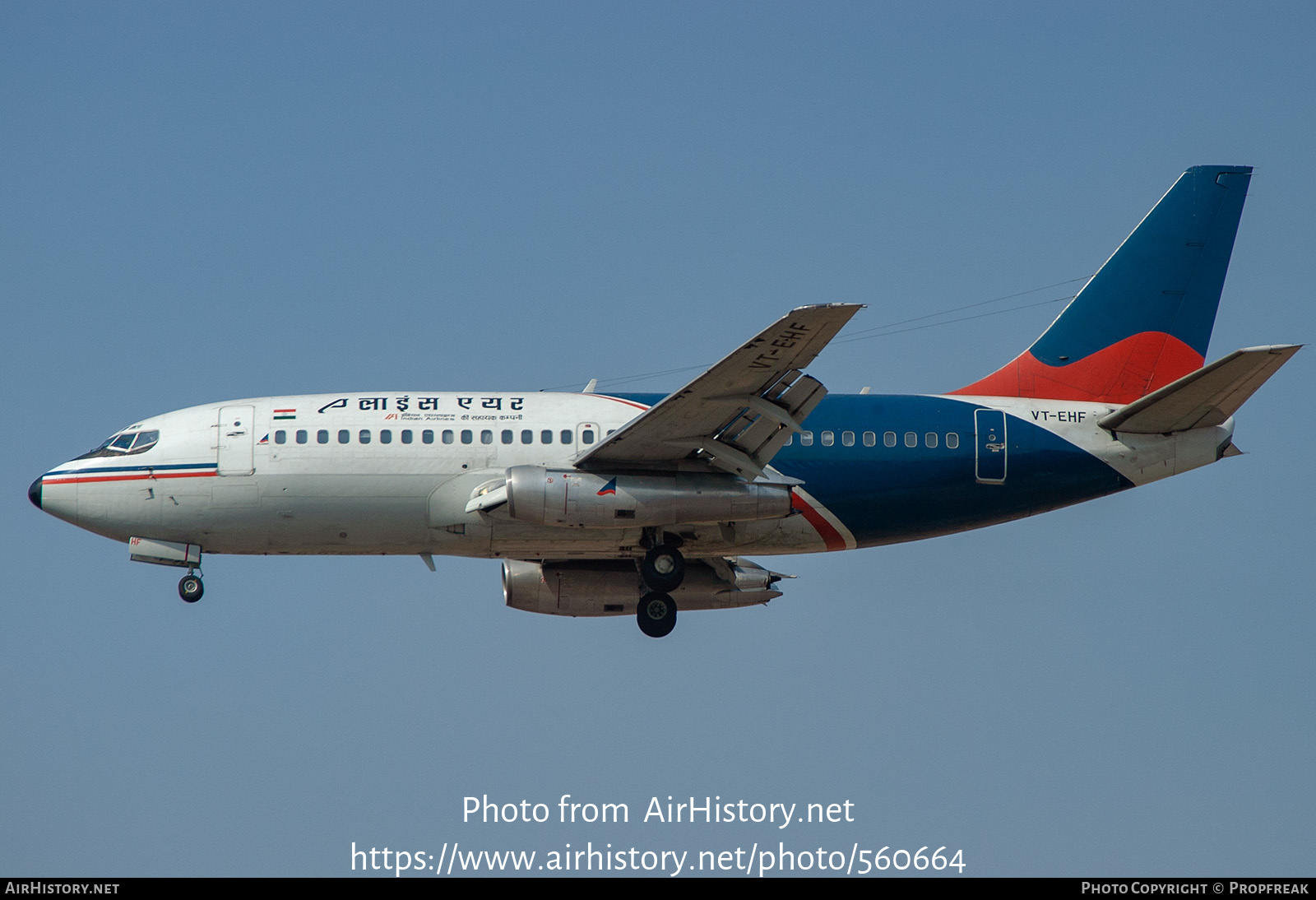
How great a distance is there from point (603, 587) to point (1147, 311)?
13970 mm

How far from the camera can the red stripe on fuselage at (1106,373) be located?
34.0m

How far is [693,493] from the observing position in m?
29.8

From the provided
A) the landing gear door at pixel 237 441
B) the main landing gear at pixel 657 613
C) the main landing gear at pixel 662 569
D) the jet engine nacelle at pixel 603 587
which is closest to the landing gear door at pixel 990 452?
the jet engine nacelle at pixel 603 587

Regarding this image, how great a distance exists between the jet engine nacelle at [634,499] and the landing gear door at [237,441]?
18.1 ft

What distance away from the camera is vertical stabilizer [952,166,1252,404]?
112 feet

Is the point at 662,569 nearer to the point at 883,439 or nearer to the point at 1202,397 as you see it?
the point at 883,439

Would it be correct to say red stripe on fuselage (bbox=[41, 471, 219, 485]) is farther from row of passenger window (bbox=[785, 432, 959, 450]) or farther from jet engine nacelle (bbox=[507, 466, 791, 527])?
row of passenger window (bbox=[785, 432, 959, 450])

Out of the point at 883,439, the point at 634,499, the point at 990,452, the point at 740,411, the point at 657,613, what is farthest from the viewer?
the point at 657,613

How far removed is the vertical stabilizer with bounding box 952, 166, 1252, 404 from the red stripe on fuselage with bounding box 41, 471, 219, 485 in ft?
53.6

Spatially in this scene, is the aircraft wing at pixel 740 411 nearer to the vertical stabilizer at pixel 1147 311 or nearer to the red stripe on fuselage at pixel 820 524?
the red stripe on fuselage at pixel 820 524

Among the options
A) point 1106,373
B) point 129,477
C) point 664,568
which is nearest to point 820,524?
point 664,568

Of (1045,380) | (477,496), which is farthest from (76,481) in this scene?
(1045,380)

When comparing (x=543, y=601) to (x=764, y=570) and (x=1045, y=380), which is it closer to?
(x=764, y=570)

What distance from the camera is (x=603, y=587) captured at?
34.5 m
